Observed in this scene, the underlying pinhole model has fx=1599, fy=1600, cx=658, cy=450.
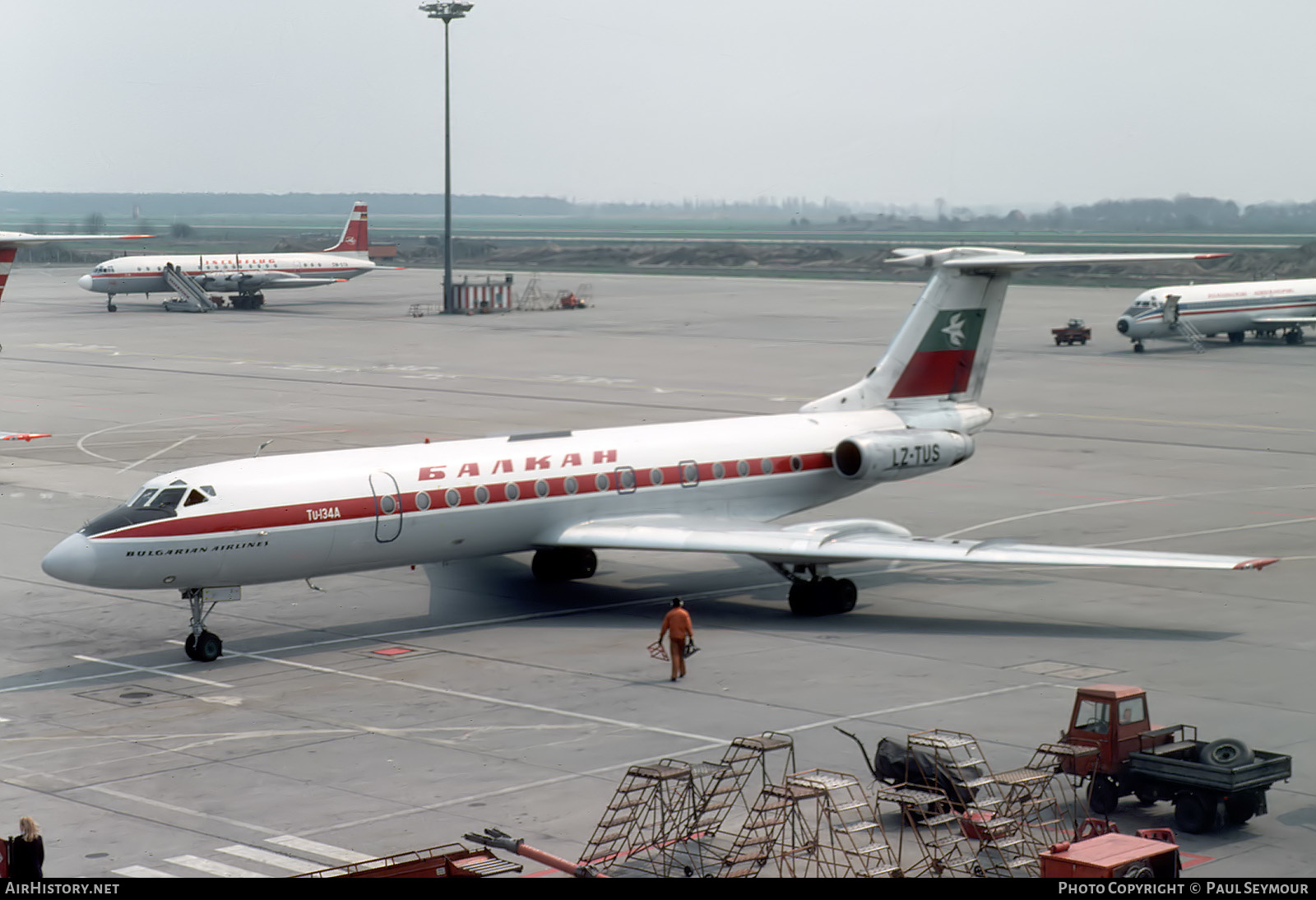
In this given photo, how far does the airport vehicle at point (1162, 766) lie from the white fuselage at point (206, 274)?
8549 cm

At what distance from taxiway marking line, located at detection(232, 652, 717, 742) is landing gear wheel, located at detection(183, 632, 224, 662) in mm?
517

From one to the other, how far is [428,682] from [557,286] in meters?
104

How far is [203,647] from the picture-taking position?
2403 centimetres

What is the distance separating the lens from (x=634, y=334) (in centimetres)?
7994

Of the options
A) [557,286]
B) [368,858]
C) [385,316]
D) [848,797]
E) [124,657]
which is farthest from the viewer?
[557,286]

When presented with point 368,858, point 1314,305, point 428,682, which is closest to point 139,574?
point 428,682

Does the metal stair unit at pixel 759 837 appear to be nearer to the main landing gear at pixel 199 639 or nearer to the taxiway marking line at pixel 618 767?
the taxiway marking line at pixel 618 767

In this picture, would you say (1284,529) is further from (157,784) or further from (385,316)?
(385,316)

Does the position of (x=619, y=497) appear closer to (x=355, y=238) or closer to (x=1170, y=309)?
(x=1170, y=309)

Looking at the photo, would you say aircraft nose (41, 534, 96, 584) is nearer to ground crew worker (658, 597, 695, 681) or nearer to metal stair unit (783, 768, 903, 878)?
ground crew worker (658, 597, 695, 681)

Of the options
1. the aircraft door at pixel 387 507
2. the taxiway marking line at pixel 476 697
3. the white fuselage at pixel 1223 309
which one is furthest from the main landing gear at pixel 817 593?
the white fuselage at pixel 1223 309

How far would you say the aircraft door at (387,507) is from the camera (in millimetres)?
25156

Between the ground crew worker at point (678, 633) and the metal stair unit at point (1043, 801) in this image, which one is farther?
the ground crew worker at point (678, 633)

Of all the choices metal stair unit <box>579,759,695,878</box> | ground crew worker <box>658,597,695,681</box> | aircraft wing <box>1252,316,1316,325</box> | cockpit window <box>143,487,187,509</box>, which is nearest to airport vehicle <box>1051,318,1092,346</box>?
aircraft wing <box>1252,316,1316,325</box>
